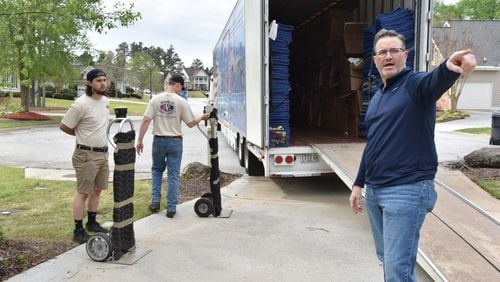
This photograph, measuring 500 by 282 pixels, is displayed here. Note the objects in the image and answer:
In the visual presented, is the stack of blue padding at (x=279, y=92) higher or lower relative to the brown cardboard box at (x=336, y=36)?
lower

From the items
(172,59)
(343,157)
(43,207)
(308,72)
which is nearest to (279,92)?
(343,157)

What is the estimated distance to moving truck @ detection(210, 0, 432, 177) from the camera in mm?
7648

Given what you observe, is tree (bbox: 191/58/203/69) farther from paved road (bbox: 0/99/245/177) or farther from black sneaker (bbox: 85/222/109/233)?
black sneaker (bbox: 85/222/109/233)

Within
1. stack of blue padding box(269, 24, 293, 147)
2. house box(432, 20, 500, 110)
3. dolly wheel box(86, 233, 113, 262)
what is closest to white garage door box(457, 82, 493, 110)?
house box(432, 20, 500, 110)

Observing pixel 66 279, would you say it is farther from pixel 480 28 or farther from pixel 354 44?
pixel 480 28

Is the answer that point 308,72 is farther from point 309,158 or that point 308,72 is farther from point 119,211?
point 119,211

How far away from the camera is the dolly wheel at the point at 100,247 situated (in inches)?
189

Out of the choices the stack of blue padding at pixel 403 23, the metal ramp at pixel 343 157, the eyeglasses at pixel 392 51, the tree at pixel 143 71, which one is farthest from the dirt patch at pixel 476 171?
the tree at pixel 143 71

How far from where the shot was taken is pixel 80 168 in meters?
5.50

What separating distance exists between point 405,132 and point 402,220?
20.1 inches

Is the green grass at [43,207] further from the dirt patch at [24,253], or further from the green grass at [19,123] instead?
the green grass at [19,123]

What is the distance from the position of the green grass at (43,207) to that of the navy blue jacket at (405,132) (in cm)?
401

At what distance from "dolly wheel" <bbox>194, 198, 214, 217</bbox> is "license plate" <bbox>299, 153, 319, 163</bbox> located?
1.94 metres

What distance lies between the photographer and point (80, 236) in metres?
5.52
